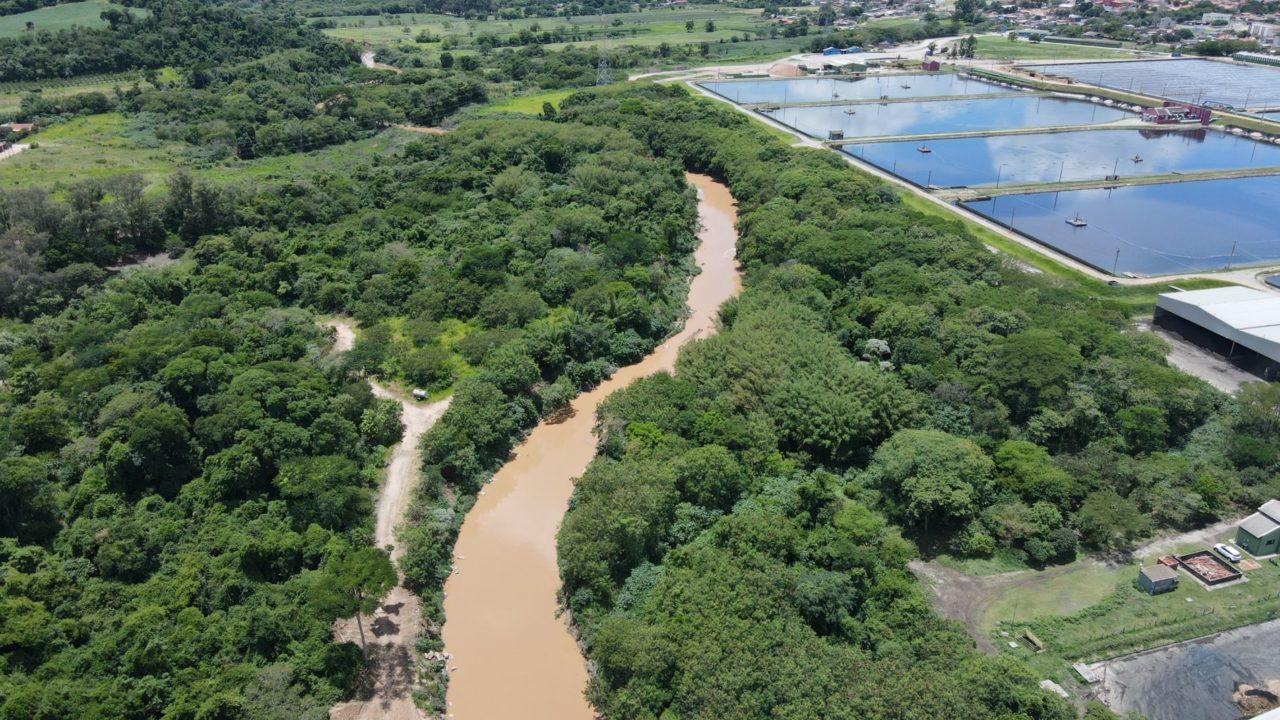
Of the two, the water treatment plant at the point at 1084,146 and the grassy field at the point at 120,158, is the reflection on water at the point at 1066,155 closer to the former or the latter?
the water treatment plant at the point at 1084,146

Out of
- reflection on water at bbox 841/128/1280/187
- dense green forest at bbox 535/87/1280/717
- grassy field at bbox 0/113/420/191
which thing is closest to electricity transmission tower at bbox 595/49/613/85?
grassy field at bbox 0/113/420/191

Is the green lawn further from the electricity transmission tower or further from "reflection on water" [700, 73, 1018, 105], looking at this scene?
the electricity transmission tower

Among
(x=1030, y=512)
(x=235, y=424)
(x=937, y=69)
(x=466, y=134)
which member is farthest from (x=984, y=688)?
(x=937, y=69)

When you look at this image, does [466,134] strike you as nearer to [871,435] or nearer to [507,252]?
[507,252]

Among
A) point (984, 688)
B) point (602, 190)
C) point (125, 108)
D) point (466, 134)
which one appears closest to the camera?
point (984, 688)

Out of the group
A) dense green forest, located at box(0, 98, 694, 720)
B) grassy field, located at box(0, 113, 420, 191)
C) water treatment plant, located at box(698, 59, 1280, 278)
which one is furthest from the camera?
grassy field, located at box(0, 113, 420, 191)
